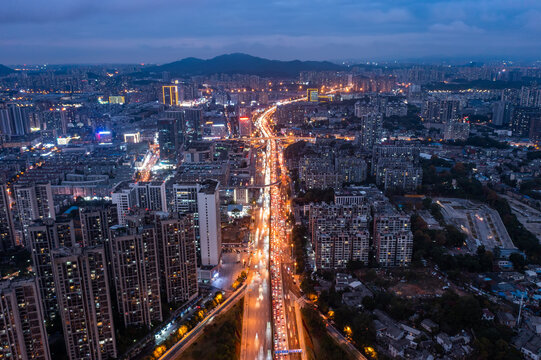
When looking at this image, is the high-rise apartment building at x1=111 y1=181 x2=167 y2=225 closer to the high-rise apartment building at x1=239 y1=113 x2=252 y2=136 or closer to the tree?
the tree

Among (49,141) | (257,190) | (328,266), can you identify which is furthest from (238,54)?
(328,266)

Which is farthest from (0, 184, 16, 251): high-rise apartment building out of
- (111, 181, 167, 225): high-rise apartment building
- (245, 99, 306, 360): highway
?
(245, 99, 306, 360): highway

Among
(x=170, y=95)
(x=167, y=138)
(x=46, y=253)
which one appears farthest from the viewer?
(x=170, y=95)

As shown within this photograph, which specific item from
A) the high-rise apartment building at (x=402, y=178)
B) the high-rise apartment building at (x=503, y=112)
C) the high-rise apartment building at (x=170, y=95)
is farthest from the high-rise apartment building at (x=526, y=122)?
the high-rise apartment building at (x=170, y=95)

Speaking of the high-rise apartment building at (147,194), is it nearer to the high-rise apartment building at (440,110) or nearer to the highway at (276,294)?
the highway at (276,294)

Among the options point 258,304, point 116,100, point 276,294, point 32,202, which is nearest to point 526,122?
point 276,294

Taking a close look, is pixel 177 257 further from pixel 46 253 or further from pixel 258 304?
pixel 46 253

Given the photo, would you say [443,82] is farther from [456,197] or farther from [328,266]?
[328,266]
